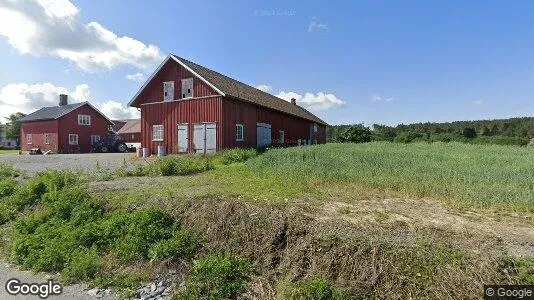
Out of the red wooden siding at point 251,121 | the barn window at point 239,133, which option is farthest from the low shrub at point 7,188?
the barn window at point 239,133

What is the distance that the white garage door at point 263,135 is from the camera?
73.4ft

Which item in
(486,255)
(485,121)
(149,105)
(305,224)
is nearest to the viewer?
(486,255)

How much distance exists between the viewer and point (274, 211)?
5.95 m

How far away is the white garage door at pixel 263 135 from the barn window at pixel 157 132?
6726 mm

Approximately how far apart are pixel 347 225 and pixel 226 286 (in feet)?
7.22

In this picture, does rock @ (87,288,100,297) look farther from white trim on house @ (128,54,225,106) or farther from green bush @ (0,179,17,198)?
white trim on house @ (128,54,225,106)

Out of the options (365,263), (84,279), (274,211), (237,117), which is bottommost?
(84,279)

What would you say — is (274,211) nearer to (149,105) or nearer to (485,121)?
(149,105)

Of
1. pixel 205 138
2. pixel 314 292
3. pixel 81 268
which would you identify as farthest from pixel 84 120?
pixel 314 292

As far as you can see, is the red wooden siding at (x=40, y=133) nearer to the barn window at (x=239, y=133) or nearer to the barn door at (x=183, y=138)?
the barn door at (x=183, y=138)

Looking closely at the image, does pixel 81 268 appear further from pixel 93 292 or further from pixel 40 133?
pixel 40 133

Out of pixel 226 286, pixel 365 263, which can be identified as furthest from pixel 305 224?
pixel 226 286

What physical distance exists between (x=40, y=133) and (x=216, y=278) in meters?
39.8

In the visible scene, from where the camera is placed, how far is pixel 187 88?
20500 millimetres
